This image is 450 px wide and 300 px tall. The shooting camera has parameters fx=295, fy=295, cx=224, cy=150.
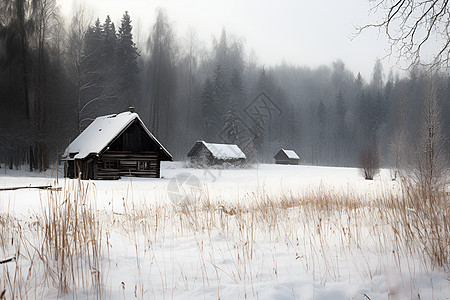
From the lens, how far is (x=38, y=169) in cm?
2433

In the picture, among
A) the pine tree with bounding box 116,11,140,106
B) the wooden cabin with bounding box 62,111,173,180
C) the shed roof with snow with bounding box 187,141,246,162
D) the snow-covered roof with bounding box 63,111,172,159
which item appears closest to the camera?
the snow-covered roof with bounding box 63,111,172,159

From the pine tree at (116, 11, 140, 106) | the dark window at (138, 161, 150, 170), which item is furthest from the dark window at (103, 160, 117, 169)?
the pine tree at (116, 11, 140, 106)

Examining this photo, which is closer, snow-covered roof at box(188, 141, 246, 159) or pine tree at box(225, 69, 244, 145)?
snow-covered roof at box(188, 141, 246, 159)

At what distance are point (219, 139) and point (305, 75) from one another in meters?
38.8

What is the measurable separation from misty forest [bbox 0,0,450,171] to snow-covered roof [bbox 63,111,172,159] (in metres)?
2.62

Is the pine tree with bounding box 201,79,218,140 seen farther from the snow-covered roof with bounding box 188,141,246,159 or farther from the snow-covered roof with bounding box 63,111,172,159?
the snow-covered roof with bounding box 63,111,172,159

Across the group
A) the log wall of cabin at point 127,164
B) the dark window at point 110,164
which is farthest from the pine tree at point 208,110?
the dark window at point 110,164

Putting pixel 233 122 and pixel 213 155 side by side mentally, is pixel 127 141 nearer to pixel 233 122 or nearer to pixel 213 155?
pixel 213 155

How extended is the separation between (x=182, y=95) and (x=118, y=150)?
30.4 meters

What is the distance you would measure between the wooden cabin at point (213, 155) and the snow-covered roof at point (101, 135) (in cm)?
1492

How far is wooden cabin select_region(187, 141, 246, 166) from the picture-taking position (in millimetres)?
35494

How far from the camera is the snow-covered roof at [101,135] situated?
18.9m

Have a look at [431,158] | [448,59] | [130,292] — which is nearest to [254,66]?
[431,158]

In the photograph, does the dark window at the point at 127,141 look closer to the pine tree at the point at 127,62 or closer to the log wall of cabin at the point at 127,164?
the log wall of cabin at the point at 127,164
